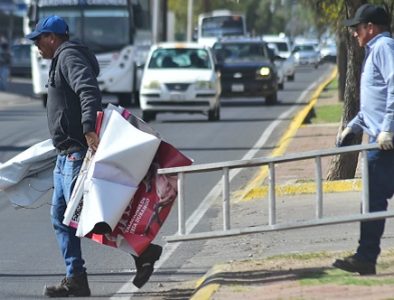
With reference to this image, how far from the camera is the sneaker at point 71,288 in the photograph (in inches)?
333

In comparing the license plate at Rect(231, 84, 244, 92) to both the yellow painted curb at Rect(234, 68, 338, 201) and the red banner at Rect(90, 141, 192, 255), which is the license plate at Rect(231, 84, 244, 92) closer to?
the yellow painted curb at Rect(234, 68, 338, 201)

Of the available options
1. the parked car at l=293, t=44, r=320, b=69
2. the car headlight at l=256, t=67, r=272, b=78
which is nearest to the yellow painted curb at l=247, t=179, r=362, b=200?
the car headlight at l=256, t=67, r=272, b=78

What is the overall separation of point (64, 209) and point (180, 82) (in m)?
18.7

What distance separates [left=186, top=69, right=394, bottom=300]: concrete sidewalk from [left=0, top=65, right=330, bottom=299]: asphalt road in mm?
398

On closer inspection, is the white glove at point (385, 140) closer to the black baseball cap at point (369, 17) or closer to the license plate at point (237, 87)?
the black baseball cap at point (369, 17)

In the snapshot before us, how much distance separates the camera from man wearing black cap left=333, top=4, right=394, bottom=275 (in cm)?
789

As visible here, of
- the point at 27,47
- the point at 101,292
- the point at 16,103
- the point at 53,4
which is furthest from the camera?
the point at 27,47

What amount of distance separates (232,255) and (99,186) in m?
2.52

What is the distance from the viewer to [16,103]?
3822cm

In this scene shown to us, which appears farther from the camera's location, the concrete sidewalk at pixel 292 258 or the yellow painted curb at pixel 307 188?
the yellow painted curb at pixel 307 188

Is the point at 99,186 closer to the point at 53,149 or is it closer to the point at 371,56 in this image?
Result: the point at 53,149

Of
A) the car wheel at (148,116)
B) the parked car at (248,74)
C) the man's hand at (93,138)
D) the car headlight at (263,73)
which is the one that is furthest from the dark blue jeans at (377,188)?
the car headlight at (263,73)

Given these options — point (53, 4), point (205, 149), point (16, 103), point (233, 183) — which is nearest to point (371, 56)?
point (233, 183)

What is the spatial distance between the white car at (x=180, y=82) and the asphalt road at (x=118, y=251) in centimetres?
45
